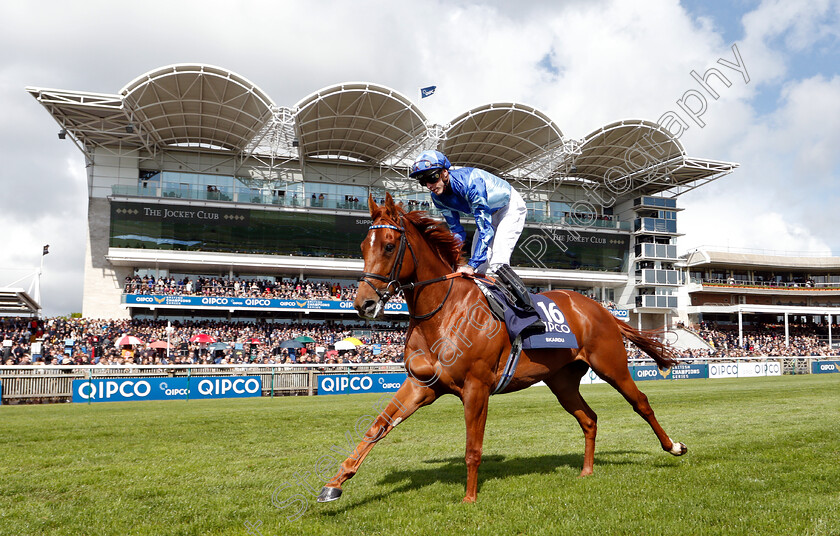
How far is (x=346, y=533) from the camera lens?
13.4 feet

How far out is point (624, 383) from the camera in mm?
6355

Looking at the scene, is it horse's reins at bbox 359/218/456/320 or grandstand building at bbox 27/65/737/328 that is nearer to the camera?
horse's reins at bbox 359/218/456/320

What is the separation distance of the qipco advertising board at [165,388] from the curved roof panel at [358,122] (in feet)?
72.4

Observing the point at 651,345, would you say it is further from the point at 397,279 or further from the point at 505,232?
the point at 397,279

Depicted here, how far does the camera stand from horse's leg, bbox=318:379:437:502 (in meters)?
4.79

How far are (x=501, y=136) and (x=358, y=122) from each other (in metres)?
10.9

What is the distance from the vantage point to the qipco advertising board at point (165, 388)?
62.0 ft

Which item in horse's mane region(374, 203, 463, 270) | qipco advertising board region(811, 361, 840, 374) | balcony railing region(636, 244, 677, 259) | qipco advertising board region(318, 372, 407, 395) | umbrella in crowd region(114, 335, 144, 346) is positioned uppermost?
balcony railing region(636, 244, 677, 259)

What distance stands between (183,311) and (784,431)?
1548 inches

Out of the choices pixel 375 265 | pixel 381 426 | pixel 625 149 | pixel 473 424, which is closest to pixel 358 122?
pixel 625 149

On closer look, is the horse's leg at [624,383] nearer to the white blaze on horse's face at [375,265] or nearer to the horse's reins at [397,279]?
the horse's reins at [397,279]

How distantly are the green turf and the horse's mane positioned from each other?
2207mm

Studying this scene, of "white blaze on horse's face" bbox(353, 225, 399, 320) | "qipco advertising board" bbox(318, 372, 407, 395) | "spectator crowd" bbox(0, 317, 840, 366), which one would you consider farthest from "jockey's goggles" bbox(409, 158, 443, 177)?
"spectator crowd" bbox(0, 317, 840, 366)

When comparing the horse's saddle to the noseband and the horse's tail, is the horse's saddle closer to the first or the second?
the noseband
